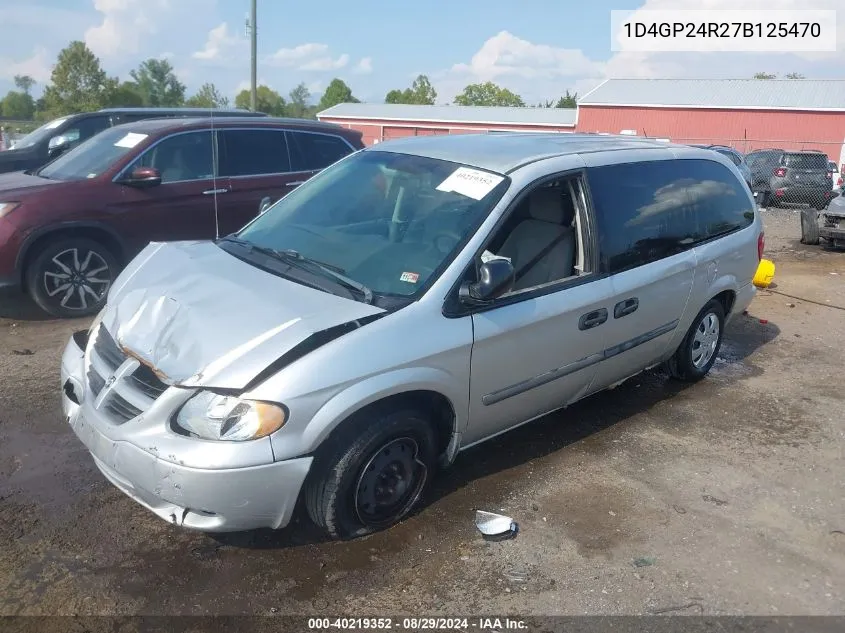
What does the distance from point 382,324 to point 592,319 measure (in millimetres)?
1476

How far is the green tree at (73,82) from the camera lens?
181 feet

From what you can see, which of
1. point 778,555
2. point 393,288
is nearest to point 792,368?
point 778,555

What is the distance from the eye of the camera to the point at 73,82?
183 ft

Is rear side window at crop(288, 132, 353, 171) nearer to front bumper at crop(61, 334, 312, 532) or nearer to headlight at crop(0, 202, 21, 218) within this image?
headlight at crop(0, 202, 21, 218)

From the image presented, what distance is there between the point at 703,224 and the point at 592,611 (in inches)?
121

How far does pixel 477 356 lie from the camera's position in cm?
343

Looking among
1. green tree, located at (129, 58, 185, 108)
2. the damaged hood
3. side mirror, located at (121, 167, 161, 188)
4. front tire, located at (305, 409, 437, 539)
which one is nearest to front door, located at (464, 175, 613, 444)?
front tire, located at (305, 409, 437, 539)

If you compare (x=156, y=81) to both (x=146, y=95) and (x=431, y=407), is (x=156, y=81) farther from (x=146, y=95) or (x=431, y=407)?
(x=431, y=407)

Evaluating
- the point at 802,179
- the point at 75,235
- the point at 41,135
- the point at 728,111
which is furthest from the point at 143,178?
the point at 728,111

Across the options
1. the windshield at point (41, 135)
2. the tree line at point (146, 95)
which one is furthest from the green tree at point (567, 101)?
the windshield at point (41, 135)

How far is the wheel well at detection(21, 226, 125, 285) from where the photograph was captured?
612 centimetres

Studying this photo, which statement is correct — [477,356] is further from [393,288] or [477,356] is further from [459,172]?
[459,172]

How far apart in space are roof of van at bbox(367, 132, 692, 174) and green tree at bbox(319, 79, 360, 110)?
8748 centimetres

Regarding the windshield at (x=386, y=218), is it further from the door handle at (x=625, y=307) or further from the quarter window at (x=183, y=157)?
the quarter window at (x=183, y=157)
